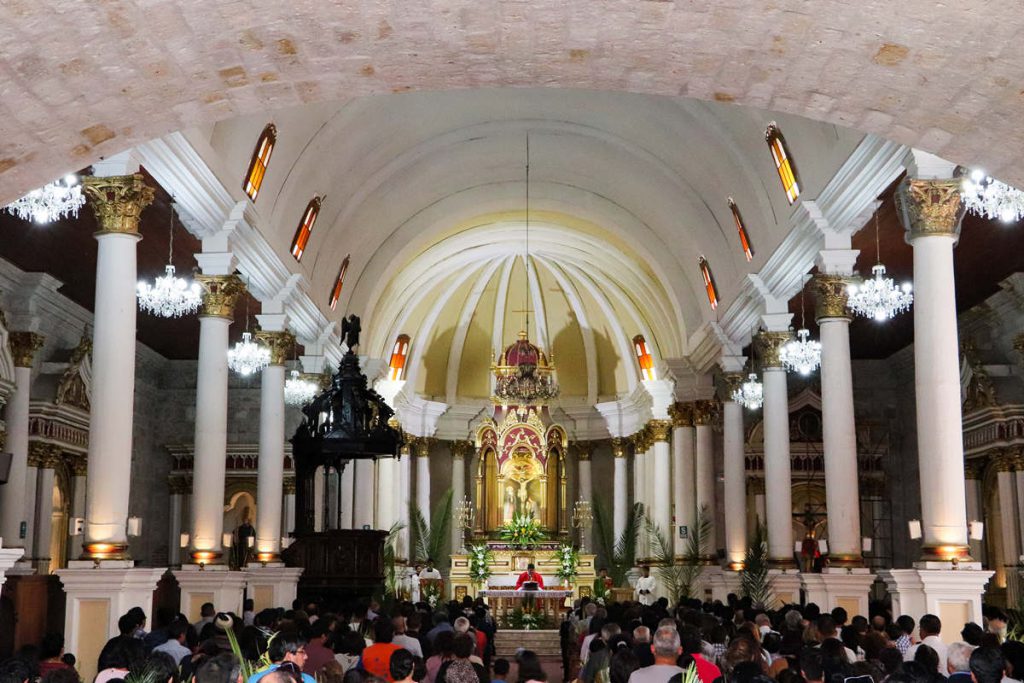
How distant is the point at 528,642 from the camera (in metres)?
23.0

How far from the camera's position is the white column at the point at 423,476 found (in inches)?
1302

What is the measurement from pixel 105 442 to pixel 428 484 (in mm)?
21554

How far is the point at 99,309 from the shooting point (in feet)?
40.8

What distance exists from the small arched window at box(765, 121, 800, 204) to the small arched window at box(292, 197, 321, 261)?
24.5ft

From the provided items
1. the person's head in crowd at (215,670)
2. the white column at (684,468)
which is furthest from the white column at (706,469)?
the person's head in crowd at (215,670)

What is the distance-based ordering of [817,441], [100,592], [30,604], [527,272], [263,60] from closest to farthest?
[263,60] < [100,592] < [30,604] < [817,441] < [527,272]

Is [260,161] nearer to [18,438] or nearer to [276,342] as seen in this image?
[276,342]

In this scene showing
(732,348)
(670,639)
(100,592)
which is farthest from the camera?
(732,348)

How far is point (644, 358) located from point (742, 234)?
11.5 meters

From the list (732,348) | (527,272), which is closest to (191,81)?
(732,348)

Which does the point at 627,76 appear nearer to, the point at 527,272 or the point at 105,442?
the point at 105,442

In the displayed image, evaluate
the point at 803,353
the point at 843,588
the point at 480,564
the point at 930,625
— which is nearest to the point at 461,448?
the point at 480,564

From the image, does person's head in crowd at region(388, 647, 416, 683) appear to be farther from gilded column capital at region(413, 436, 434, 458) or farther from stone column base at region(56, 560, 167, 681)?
gilded column capital at region(413, 436, 434, 458)

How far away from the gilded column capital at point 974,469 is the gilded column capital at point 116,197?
15708 mm
